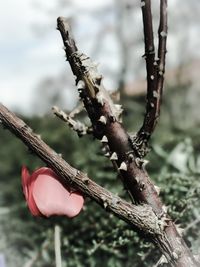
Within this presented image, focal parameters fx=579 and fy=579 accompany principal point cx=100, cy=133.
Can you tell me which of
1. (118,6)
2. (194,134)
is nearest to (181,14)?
(118,6)

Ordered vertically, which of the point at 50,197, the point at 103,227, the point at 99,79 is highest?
the point at 103,227

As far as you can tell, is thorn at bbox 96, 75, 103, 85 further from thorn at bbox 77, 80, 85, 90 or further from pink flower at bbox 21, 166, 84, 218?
pink flower at bbox 21, 166, 84, 218

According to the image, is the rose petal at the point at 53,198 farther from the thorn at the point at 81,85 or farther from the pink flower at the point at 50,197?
the thorn at the point at 81,85

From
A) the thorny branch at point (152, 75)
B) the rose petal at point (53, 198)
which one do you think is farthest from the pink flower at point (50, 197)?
the thorny branch at point (152, 75)

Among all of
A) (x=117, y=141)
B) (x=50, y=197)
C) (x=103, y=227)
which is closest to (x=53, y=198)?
Answer: (x=50, y=197)

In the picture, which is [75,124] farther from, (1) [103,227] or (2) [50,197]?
(1) [103,227]

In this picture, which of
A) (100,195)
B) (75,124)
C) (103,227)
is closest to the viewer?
(100,195)

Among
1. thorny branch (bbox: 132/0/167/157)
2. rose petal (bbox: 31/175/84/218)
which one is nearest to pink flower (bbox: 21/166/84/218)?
rose petal (bbox: 31/175/84/218)
